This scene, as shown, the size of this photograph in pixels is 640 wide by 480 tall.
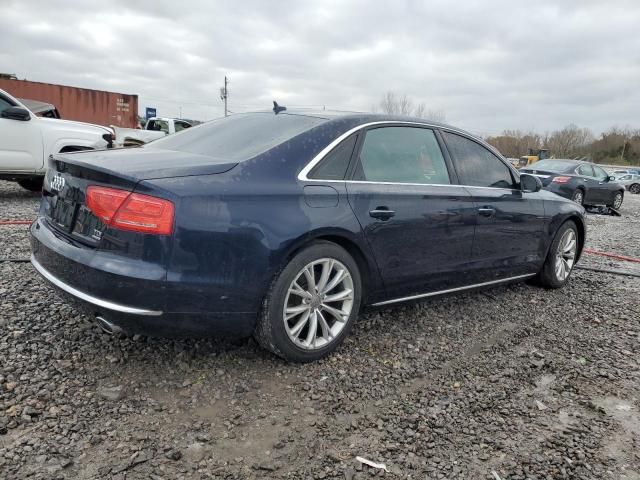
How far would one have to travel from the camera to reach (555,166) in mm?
13180

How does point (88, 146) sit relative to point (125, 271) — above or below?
above

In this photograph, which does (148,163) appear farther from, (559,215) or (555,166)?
(555,166)

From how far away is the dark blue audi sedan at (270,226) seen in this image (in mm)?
2377

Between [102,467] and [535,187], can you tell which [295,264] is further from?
[535,187]

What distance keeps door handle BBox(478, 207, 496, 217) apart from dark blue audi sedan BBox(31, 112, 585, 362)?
0.6 inches

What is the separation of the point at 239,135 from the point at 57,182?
3.59 ft

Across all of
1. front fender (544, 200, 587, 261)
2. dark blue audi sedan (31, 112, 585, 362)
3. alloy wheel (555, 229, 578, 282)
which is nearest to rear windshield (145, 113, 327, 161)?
dark blue audi sedan (31, 112, 585, 362)

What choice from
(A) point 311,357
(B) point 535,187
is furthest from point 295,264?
(B) point 535,187

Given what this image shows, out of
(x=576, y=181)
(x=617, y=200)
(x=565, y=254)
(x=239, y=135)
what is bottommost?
(x=565, y=254)

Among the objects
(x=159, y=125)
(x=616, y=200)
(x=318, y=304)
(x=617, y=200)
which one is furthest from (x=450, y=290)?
(x=159, y=125)

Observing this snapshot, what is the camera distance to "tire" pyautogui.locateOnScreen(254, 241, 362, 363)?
269 cm

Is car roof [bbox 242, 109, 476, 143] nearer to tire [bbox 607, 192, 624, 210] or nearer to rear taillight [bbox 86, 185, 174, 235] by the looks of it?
rear taillight [bbox 86, 185, 174, 235]

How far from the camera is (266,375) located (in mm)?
2811

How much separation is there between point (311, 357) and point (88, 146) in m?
→ 6.92
